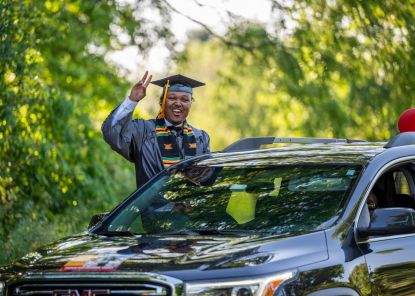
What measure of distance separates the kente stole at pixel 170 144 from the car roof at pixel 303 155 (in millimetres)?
917

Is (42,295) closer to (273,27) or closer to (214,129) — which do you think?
(273,27)

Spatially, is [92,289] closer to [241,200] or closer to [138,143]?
[241,200]

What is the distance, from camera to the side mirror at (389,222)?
5988 millimetres

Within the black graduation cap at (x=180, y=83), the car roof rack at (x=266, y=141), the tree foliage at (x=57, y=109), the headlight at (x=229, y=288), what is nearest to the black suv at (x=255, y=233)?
the headlight at (x=229, y=288)

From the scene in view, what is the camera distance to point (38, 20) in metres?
12.5

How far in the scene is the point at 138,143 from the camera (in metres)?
8.27

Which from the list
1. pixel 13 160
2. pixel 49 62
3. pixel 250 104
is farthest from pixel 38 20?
pixel 250 104

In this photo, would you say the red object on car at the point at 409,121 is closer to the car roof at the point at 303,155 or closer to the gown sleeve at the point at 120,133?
the car roof at the point at 303,155

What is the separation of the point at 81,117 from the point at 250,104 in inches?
1090

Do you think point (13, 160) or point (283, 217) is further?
point (13, 160)

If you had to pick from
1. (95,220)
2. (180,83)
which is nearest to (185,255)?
(95,220)

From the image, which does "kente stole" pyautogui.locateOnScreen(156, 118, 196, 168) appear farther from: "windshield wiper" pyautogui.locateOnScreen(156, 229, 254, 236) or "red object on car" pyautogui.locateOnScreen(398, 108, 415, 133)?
"windshield wiper" pyautogui.locateOnScreen(156, 229, 254, 236)

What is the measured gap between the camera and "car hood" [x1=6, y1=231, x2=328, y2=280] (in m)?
5.32

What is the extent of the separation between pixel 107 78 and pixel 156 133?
11714 millimetres
